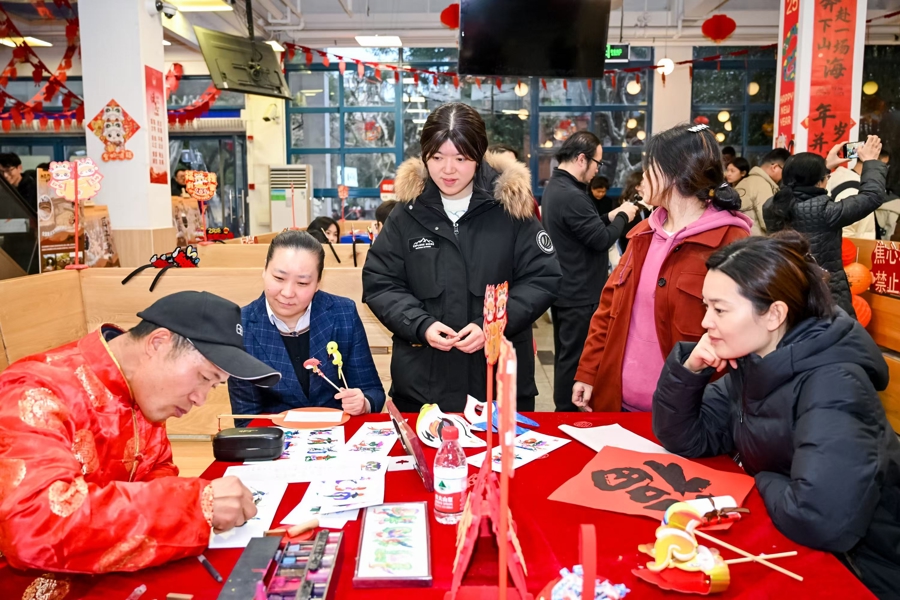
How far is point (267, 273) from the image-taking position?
2.13 metres

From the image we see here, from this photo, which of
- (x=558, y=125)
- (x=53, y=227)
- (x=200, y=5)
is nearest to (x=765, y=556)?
(x=53, y=227)

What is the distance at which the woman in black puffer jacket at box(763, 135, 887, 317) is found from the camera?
355 cm

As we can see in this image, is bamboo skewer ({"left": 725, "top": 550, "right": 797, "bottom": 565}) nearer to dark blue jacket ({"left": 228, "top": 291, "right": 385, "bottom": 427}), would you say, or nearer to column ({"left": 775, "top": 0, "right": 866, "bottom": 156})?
dark blue jacket ({"left": 228, "top": 291, "right": 385, "bottom": 427})

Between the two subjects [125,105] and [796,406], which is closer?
[796,406]

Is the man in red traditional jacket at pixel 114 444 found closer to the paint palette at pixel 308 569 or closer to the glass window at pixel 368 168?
the paint palette at pixel 308 569

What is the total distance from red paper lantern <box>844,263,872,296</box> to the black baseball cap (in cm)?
388

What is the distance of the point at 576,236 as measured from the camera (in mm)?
3738

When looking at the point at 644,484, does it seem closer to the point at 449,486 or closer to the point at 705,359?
the point at 705,359

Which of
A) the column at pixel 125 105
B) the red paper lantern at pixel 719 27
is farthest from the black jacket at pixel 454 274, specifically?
the red paper lantern at pixel 719 27

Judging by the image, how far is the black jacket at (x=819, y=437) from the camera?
1198mm

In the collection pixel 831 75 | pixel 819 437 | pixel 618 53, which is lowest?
pixel 819 437

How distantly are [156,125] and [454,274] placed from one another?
463cm

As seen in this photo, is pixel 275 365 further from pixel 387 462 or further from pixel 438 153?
pixel 438 153

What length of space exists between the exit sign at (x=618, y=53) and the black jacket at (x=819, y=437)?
26.6ft
